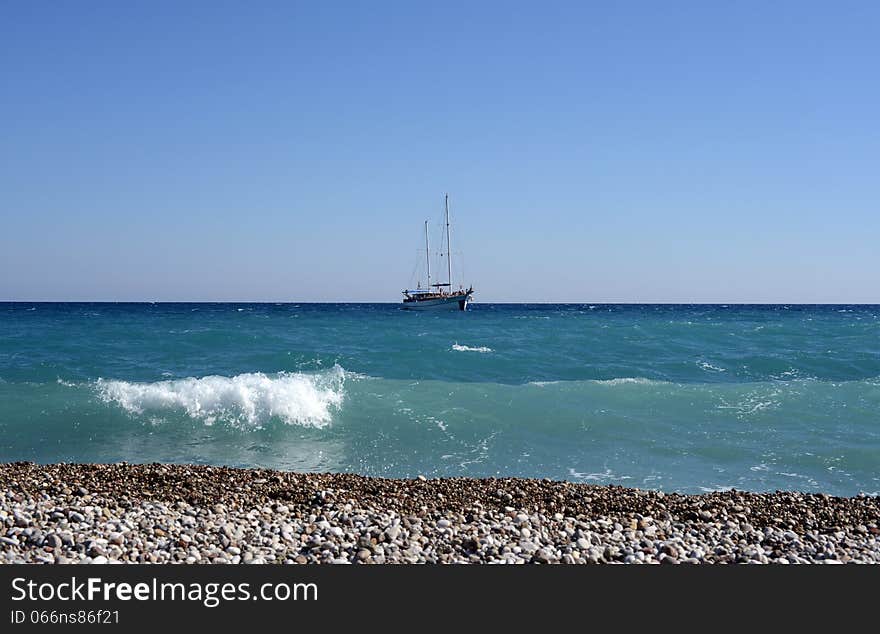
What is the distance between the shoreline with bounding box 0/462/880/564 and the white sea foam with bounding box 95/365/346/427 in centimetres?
645

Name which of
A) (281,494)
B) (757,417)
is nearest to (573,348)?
(757,417)

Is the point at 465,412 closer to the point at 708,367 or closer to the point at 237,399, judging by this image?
the point at 237,399

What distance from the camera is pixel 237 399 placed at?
16750 millimetres

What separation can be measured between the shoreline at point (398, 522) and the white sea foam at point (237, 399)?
6454 mm

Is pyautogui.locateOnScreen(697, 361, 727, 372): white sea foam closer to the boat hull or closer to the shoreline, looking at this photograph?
the shoreline

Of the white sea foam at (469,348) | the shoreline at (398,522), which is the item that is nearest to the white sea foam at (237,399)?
the shoreline at (398,522)

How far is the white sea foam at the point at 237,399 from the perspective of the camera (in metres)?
15.8

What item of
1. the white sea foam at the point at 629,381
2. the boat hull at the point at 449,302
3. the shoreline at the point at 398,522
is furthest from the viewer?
the boat hull at the point at 449,302

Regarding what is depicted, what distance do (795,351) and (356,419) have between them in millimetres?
22590

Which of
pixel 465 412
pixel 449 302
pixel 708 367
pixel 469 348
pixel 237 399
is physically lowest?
pixel 465 412

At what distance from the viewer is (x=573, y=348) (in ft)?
101

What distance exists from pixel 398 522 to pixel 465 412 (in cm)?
939

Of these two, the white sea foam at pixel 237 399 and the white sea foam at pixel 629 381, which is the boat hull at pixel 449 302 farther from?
the white sea foam at pixel 237 399

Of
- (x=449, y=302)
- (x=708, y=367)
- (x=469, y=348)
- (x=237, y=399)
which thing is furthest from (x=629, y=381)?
(x=449, y=302)
